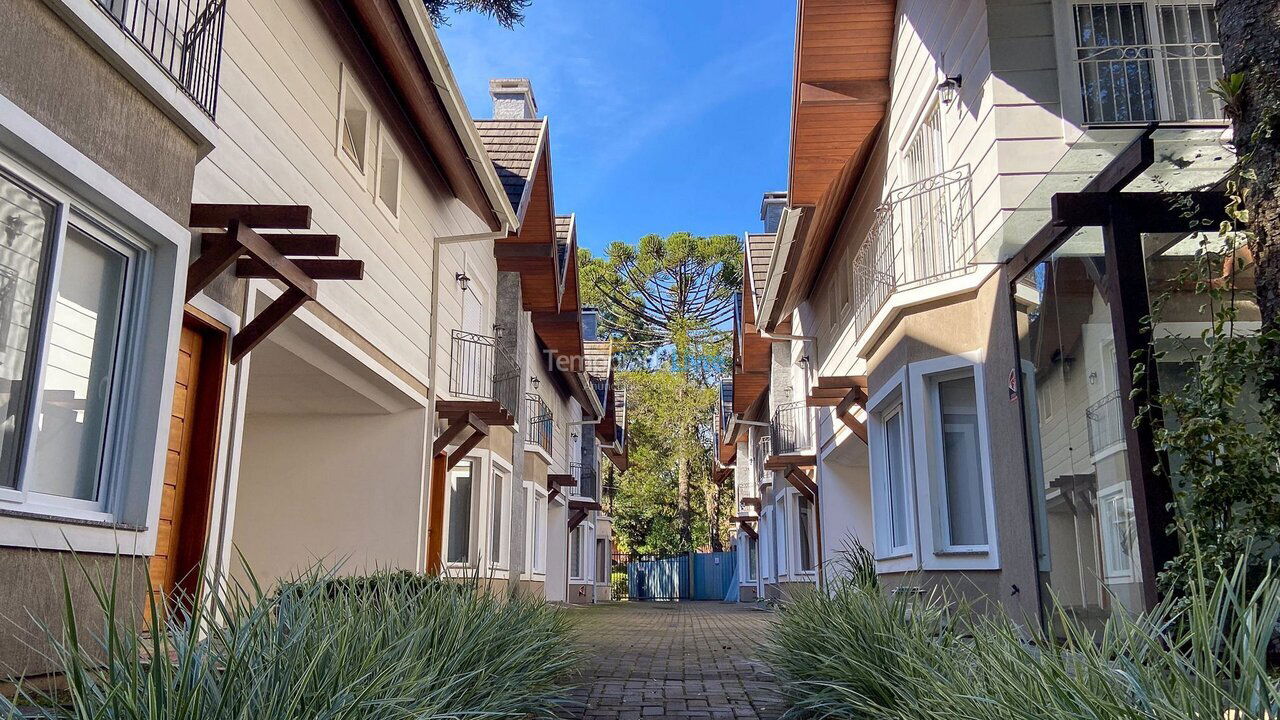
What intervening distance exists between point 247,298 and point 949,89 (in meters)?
5.65

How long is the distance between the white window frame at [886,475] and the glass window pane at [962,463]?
1.12ft

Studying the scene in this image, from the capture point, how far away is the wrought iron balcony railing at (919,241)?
7902 millimetres

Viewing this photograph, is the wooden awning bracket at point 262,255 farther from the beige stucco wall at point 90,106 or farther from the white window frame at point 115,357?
the white window frame at point 115,357

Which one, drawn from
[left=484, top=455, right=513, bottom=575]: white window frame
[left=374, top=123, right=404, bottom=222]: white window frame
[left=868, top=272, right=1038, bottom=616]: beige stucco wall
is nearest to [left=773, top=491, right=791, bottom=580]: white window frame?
[left=484, top=455, right=513, bottom=575]: white window frame

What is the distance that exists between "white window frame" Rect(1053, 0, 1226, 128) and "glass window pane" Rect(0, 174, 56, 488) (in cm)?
642

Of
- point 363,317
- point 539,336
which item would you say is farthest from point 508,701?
point 539,336

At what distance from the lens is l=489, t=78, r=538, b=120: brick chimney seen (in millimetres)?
18375

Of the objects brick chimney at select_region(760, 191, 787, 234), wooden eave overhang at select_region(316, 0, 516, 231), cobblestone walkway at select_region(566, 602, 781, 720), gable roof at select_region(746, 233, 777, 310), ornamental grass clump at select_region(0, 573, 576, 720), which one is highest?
brick chimney at select_region(760, 191, 787, 234)

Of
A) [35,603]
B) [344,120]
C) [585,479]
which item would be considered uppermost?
[344,120]

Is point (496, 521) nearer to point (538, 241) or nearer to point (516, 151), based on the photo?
point (538, 241)

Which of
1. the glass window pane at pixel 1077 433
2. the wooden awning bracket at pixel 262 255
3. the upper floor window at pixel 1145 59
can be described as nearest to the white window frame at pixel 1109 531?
the glass window pane at pixel 1077 433

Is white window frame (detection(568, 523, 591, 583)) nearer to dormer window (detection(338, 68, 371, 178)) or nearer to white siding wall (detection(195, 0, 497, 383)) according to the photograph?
white siding wall (detection(195, 0, 497, 383))

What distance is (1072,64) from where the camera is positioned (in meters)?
7.18

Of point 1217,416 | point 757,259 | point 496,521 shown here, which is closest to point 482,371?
point 496,521
